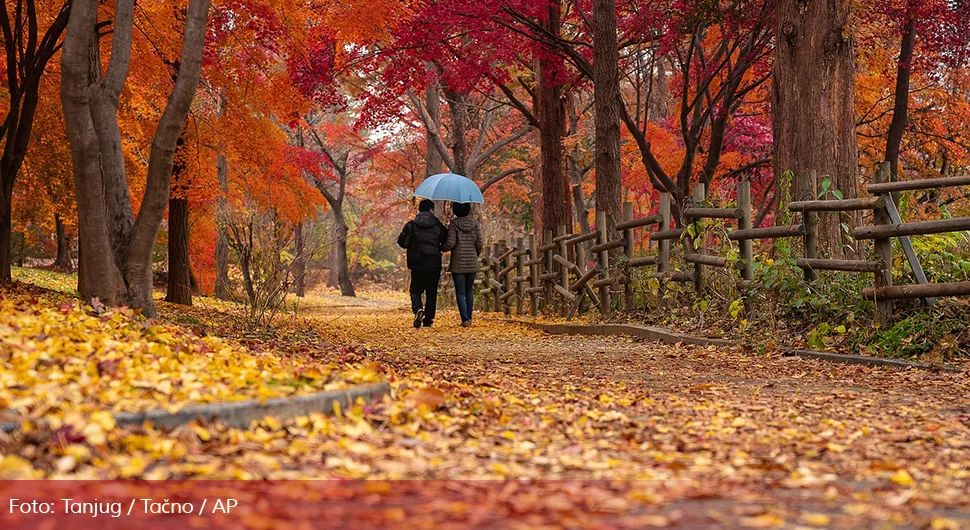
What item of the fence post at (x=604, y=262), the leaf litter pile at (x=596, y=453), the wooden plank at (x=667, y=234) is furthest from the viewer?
the fence post at (x=604, y=262)

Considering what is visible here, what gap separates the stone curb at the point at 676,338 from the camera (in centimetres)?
668

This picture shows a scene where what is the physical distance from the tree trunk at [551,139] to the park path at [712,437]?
340 inches

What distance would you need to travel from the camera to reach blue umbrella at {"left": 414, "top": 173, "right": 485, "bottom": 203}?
1350 centimetres

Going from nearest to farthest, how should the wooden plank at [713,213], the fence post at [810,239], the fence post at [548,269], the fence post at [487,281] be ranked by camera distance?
the fence post at [810,239]
the wooden plank at [713,213]
the fence post at [548,269]
the fence post at [487,281]

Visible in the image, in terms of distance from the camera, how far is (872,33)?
14336 mm

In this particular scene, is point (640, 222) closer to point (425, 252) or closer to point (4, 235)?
point (425, 252)

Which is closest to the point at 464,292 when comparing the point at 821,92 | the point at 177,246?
the point at 821,92

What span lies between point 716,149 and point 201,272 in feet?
55.3

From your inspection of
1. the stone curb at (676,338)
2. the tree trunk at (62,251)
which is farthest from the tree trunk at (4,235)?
the tree trunk at (62,251)

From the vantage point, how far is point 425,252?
12430 millimetres

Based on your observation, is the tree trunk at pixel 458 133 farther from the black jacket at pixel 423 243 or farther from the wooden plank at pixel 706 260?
the wooden plank at pixel 706 260

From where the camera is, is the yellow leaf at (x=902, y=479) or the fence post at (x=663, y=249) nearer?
the yellow leaf at (x=902, y=479)

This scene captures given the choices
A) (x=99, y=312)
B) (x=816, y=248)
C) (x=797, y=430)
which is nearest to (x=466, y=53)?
(x=816, y=248)

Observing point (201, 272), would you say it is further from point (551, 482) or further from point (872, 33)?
point (551, 482)
